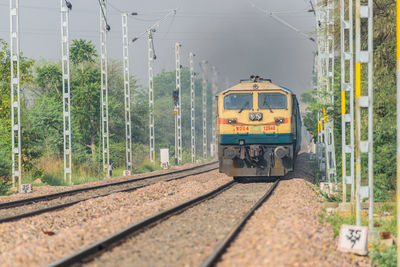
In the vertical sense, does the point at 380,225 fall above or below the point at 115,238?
below

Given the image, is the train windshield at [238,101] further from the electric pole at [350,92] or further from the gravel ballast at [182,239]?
the electric pole at [350,92]

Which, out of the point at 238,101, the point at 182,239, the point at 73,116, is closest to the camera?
the point at 182,239

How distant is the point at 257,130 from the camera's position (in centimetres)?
2000

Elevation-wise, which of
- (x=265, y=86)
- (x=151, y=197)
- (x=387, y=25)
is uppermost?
(x=387, y=25)

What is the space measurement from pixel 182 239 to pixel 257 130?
1130 cm

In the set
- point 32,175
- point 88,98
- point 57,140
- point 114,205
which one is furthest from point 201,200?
point 88,98

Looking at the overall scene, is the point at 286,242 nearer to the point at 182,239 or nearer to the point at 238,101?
the point at 182,239

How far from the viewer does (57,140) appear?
3575cm

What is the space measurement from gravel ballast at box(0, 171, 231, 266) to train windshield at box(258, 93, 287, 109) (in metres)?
4.33

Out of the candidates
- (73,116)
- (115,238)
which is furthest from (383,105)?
(73,116)

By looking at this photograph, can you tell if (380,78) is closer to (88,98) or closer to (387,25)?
(387,25)

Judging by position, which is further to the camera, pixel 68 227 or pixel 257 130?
pixel 257 130

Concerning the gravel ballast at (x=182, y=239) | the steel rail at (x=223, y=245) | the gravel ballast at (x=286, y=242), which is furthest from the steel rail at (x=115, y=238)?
the gravel ballast at (x=286, y=242)

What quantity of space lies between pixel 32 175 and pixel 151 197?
34.6 ft
